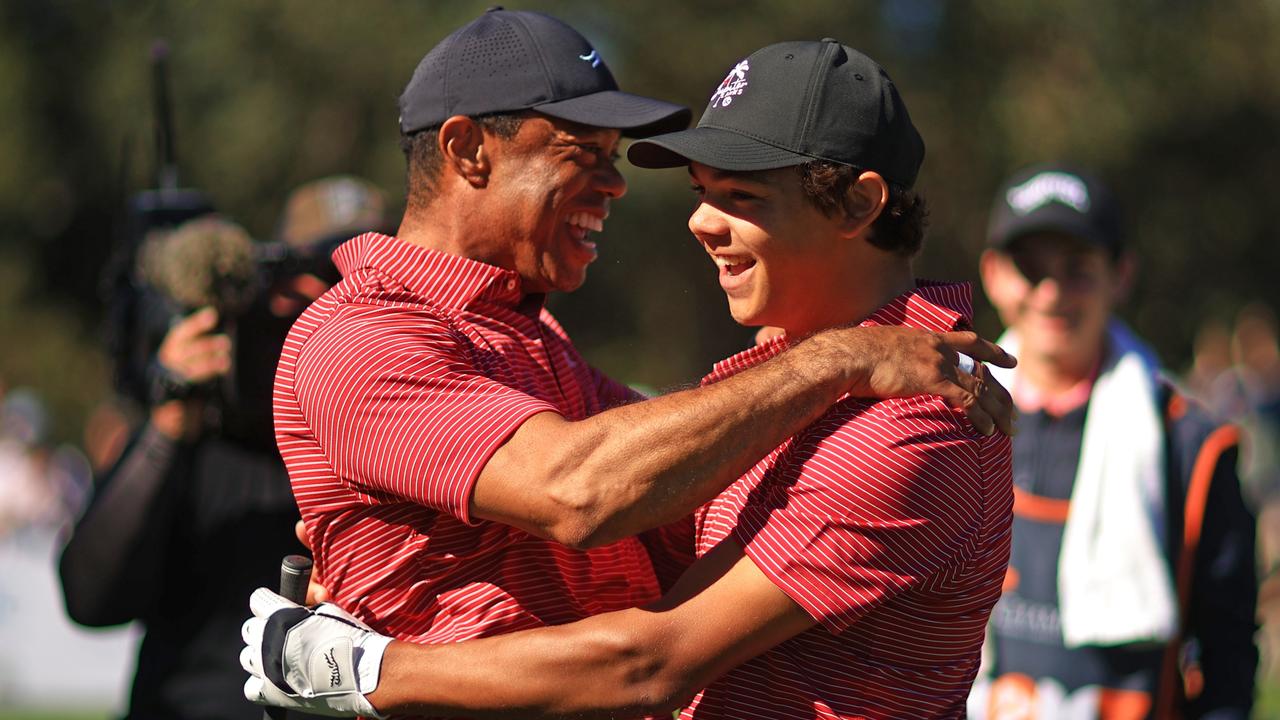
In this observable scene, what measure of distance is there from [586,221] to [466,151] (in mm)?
300

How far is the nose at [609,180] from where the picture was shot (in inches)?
132

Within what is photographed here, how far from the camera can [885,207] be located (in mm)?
2818

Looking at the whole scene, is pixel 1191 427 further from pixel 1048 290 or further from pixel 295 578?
pixel 295 578

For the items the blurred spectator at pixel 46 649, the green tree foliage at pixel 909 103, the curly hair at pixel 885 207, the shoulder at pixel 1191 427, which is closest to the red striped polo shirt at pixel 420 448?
the curly hair at pixel 885 207

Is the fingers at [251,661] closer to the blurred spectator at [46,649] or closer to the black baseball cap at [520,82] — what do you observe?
the black baseball cap at [520,82]

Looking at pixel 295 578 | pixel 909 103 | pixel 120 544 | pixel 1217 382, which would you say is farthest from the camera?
pixel 909 103

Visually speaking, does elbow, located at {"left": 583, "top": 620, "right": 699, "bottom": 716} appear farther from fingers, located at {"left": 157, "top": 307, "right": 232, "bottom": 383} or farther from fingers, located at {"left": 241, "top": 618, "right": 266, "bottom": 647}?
fingers, located at {"left": 157, "top": 307, "right": 232, "bottom": 383}

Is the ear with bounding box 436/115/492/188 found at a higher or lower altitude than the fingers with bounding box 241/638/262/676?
higher

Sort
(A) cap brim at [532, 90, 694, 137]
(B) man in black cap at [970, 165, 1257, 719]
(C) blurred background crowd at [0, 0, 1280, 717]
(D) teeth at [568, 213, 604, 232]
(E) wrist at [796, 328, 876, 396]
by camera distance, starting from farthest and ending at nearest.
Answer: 1. (C) blurred background crowd at [0, 0, 1280, 717]
2. (B) man in black cap at [970, 165, 1257, 719]
3. (D) teeth at [568, 213, 604, 232]
4. (A) cap brim at [532, 90, 694, 137]
5. (E) wrist at [796, 328, 876, 396]

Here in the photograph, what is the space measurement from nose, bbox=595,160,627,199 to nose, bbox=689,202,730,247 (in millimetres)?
487

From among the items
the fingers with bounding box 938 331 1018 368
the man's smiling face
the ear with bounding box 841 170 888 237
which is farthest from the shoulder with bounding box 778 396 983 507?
the man's smiling face

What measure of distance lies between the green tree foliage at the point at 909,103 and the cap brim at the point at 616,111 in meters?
12.6

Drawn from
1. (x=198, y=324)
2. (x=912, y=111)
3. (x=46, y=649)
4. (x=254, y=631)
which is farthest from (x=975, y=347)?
Result: (x=912, y=111)

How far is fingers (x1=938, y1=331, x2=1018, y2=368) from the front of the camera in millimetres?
2758
